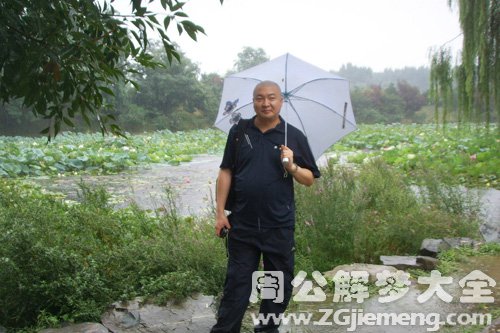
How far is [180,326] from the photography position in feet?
10.2

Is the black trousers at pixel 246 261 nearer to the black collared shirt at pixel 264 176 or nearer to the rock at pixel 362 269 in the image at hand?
the black collared shirt at pixel 264 176

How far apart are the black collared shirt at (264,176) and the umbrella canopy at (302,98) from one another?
34 cm

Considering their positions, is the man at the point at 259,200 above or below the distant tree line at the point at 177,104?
below

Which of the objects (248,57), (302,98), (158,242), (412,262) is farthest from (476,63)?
(248,57)

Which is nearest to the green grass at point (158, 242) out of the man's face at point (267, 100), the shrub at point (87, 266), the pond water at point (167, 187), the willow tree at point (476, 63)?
the shrub at point (87, 266)

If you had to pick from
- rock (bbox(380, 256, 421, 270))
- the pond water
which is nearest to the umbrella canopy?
rock (bbox(380, 256, 421, 270))

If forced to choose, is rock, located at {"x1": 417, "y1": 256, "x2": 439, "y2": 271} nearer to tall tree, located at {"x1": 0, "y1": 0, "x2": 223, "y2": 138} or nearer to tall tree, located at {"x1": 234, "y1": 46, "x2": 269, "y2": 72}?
tall tree, located at {"x1": 0, "y1": 0, "x2": 223, "y2": 138}

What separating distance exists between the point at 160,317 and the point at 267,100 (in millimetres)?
1576

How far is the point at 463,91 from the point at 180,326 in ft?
23.5

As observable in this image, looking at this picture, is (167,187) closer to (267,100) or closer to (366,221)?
(366,221)

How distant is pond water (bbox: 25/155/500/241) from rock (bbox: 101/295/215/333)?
266 centimetres

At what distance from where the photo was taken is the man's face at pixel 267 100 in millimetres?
2551

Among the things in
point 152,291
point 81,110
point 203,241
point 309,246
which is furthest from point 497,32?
point 81,110

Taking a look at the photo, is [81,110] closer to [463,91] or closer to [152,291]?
[152,291]
